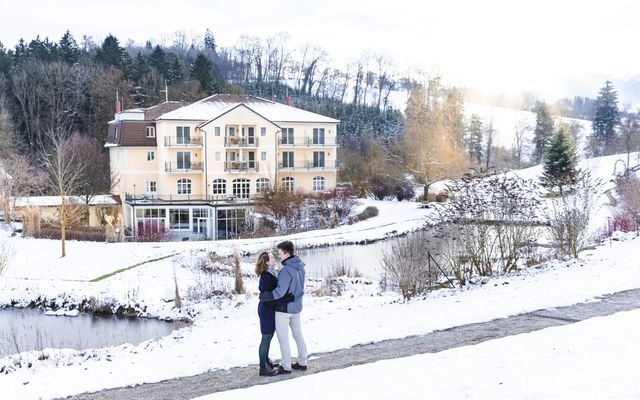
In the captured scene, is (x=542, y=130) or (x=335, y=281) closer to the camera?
(x=335, y=281)

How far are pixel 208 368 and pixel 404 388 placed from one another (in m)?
4.07

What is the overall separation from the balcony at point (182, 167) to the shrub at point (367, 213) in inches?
425

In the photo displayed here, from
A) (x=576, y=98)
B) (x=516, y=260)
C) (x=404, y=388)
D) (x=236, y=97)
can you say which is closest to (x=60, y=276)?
(x=516, y=260)

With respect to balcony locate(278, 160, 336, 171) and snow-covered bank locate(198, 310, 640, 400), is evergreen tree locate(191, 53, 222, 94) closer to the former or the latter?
balcony locate(278, 160, 336, 171)

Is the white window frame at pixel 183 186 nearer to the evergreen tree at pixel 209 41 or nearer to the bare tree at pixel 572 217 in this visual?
the bare tree at pixel 572 217

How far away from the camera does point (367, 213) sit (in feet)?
126

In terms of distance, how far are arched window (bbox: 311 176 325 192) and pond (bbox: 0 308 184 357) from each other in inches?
1007

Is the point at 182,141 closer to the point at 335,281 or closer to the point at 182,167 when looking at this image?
the point at 182,167

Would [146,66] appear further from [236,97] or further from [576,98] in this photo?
[576,98]

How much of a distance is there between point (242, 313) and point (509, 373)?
9.94 m

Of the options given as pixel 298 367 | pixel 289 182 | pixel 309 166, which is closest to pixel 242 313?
pixel 298 367

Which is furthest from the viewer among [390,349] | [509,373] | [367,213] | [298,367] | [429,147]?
[429,147]

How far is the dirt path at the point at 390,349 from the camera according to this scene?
28.2 ft

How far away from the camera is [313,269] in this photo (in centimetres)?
2398
